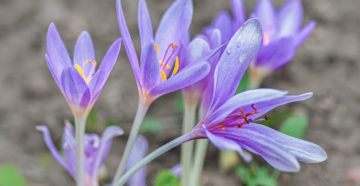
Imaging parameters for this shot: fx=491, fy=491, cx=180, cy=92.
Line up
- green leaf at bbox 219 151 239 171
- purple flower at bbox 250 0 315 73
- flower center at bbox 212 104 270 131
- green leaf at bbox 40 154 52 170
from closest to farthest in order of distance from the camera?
flower center at bbox 212 104 270 131 → purple flower at bbox 250 0 315 73 → green leaf at bbox 219 151 239 171 → green leaf at bbox 40 154 52 170

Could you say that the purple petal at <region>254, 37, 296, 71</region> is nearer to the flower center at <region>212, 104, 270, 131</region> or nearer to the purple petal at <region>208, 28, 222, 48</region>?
the purple petal at <region>208, 28, 222, 48</region>

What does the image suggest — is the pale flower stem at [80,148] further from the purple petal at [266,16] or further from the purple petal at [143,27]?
the purple petal at [266,16]

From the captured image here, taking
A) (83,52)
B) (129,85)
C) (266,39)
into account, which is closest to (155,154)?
(83,52)

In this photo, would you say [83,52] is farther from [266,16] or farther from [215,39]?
[266,16]

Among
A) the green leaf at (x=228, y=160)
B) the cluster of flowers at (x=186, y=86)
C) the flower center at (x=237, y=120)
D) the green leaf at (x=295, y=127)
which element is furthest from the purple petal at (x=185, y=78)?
the green leaf at (x=228, y=160)

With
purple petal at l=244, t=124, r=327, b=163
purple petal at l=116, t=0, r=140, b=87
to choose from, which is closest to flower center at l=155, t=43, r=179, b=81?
purple petal at l=116, t=0, r=140, b=87

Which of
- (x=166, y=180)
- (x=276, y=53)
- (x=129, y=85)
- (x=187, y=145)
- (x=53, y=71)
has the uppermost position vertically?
(x=53, y=71)

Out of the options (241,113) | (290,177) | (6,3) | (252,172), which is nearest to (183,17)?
(241,113)
